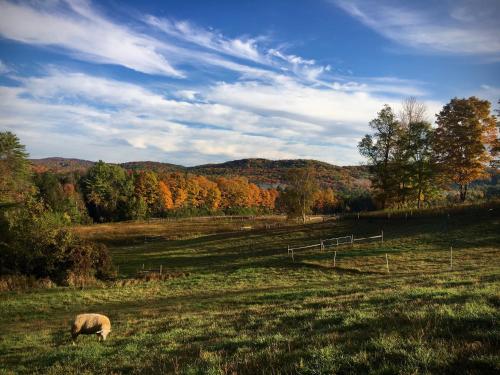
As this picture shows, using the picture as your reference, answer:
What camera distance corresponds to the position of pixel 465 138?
47.3 metres

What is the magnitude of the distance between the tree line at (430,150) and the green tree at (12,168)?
48.9 metres

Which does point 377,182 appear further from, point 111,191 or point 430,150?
point 111,191

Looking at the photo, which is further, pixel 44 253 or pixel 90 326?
pixel 44 253

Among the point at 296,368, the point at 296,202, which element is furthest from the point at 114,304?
the point at 296,202

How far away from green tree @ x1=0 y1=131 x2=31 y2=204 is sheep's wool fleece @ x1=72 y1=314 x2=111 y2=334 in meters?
38.5

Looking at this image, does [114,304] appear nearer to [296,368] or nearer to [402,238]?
[296,368]

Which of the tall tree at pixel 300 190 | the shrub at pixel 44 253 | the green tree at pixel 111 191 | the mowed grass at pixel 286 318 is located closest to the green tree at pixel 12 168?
the shrub at pixel 44 253

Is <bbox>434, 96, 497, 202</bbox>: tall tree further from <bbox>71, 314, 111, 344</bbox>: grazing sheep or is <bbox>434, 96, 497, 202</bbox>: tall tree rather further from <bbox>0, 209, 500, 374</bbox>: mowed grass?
<bbox>71, 314, 111, 344</bbox>: grazing sheep

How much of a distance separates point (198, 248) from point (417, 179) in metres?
32.8

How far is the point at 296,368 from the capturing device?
7.07 m

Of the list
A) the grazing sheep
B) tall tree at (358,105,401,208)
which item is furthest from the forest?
the grazing sheep

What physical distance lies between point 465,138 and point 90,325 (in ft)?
161

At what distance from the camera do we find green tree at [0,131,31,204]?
47.8 metres

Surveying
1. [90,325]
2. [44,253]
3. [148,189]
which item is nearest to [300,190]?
[44,253]
